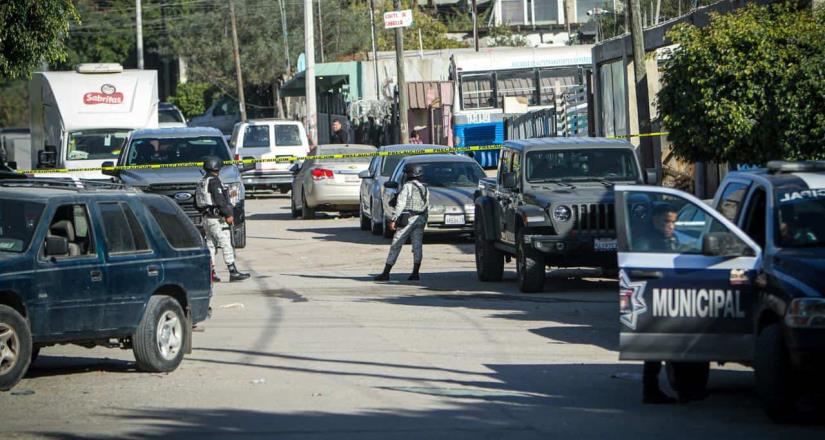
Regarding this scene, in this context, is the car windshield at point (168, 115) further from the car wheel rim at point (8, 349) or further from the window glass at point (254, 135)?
the car wheel rim at point (8, 349)

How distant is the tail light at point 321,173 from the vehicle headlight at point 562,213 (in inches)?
542

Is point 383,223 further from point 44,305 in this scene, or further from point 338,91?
point 338,91

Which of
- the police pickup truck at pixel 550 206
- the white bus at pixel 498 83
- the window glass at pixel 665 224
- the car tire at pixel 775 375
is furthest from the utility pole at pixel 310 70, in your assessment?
the car tire at pixel 775 375

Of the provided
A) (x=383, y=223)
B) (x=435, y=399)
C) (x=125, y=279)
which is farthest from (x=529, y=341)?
(x=383, y=223)

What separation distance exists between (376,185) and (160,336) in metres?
15.0

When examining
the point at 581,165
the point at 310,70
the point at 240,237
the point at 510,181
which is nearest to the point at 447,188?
the point at 240,237

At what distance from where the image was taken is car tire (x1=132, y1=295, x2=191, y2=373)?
11406 millimetres

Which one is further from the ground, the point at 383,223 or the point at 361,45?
the point at 361,45

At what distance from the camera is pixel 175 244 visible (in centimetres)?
1201

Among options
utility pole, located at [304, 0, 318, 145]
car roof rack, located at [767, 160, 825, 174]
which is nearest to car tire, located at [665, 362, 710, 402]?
car roof rack, located at [767, 160, 825, 174]

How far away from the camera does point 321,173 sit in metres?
30.1

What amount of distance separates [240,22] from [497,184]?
52.5 m

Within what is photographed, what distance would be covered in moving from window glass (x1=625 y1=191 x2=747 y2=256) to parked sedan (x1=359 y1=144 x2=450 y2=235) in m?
16.5

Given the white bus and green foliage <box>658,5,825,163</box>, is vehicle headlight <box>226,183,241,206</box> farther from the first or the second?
the white bus
